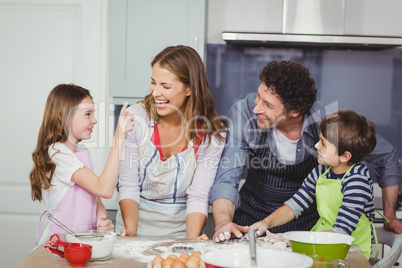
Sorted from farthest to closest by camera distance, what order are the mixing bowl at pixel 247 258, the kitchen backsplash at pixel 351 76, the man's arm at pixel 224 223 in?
the kitchen backsplash at pixel 351 76
the man's arm at pixel 224 223
the mixing bowl at pixel 247 258

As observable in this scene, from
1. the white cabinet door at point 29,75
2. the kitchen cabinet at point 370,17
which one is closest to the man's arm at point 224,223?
the white cabinet door at point 29,75

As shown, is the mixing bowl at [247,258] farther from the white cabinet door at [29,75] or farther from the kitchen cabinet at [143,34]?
the white cabinet door at [29,75]

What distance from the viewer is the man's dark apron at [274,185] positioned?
83.4 inches

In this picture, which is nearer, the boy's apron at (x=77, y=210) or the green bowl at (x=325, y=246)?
the green bowl at (x=325, y=246)

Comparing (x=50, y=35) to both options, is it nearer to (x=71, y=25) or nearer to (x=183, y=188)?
(x=71, y=25)

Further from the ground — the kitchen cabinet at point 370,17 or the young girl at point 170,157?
Result: the kitchen cabinet at point 370,17

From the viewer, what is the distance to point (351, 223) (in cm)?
170

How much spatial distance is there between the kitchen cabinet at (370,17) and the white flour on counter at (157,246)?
6.78 feet

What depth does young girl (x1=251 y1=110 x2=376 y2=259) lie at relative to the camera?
175 centimetres

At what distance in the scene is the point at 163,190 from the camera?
1.95m

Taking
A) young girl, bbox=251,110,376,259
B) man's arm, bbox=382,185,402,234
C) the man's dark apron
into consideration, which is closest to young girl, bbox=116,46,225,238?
the man's dark apron

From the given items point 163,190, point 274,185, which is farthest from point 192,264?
point 274,185

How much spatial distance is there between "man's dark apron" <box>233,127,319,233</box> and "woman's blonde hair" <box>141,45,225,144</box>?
9.1 inches

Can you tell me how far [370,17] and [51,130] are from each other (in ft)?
7.09
